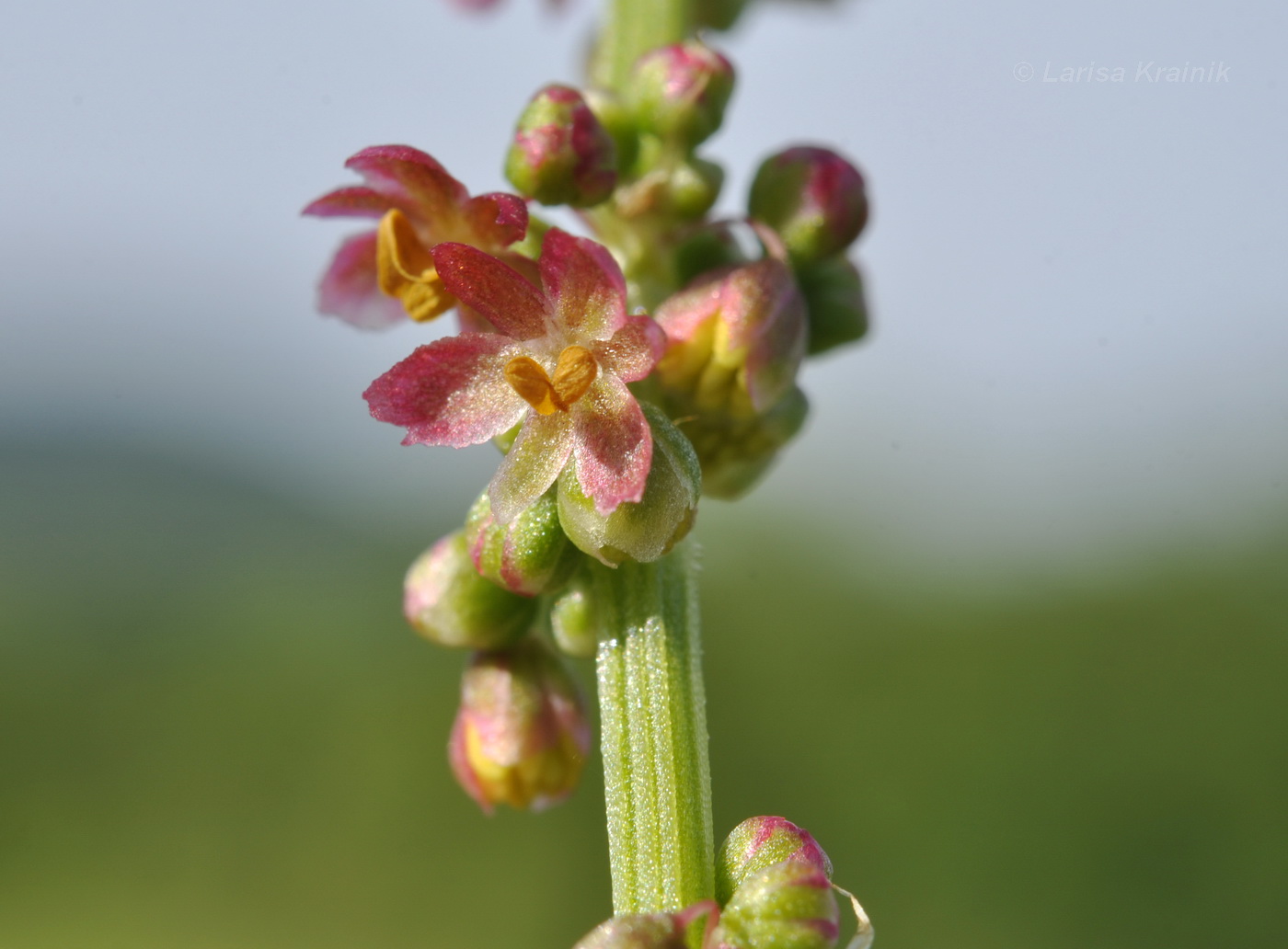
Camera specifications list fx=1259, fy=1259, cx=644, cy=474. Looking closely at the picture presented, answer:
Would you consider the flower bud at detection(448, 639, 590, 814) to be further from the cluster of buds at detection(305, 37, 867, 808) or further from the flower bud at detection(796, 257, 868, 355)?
the flower bud at detection(796, 257, 868, 355)

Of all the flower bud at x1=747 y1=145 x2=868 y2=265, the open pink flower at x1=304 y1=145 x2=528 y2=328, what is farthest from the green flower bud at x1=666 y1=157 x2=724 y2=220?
the open pink flower at x1=304 y1=145 x2=528 y2=328

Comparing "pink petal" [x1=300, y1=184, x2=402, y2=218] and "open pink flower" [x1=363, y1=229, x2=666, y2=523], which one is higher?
"pink petal" [x1=300, y1=184, x2=402, y2=218]

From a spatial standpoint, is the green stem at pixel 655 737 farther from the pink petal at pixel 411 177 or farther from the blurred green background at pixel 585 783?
the blurred green background at pixel 585 783

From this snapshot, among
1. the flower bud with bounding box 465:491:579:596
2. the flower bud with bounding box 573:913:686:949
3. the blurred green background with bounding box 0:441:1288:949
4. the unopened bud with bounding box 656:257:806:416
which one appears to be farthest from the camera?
the blurred green background with bounding box 0:441:1288:949

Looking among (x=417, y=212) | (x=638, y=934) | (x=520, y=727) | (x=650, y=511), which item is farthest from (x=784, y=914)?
(x=417, y=212)

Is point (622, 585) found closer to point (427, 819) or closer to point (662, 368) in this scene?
point (662, 368)

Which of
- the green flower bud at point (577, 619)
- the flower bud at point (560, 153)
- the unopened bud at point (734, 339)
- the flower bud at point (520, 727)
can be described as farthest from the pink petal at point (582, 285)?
the flower bud at point (520, 727)

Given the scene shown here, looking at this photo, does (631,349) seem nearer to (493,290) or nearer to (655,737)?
(493,290)
